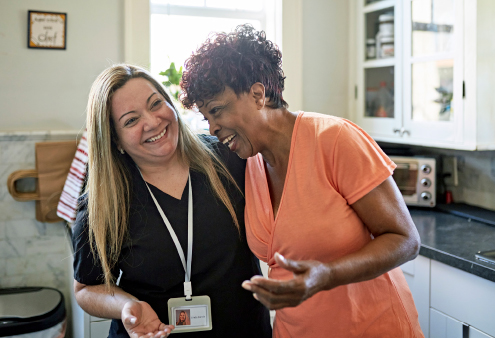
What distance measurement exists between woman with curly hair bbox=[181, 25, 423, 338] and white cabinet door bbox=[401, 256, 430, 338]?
81cm

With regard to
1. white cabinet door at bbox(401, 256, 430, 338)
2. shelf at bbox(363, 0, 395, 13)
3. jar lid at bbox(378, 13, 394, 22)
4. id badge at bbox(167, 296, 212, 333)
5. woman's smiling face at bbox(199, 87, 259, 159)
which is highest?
shelf at bbox(363, 0, 395, 13)

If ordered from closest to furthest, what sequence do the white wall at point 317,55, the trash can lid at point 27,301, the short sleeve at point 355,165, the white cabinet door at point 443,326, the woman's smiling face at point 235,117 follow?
the short sleeve at point 355,165
the woman's smiling face at point 235,117
the white cabinet door at point 443,326
the trash can lid at point 27,301
the white wall at point 317,55

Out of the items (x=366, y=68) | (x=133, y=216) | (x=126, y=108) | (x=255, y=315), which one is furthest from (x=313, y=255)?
(x=366, y=68)

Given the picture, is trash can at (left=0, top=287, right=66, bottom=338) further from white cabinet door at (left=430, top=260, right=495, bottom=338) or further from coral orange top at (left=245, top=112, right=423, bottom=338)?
white cabinet door at (left=430, top=260, right=495, bottom=338)

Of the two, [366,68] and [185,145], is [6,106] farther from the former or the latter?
[366,68]

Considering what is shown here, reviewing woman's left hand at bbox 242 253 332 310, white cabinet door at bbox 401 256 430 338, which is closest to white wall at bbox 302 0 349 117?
white cabinet door at bbox 401 256 430 338

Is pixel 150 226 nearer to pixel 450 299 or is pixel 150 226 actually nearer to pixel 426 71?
pixel 450 299

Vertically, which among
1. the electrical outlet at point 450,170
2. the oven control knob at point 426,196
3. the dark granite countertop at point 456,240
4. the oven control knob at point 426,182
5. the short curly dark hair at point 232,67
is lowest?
the dark granite countertop at point 456,240

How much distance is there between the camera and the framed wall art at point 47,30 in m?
2.38

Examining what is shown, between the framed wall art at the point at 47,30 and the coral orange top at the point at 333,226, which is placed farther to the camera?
the framed wall art at the point at 47,30

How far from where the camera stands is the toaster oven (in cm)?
249

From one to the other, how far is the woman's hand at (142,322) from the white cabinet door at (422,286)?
3.86 ft

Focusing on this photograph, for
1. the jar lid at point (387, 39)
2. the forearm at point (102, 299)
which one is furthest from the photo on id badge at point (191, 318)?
the jar lid at point (387, 39)

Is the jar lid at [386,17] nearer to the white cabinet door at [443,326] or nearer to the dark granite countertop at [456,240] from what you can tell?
the dark granite countertop at [456,240]
